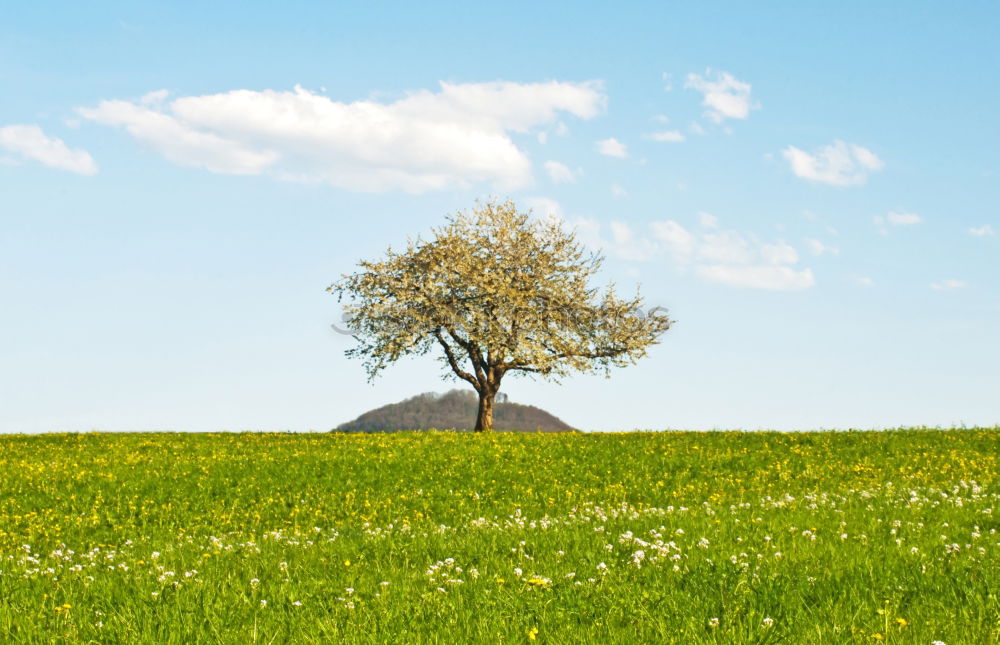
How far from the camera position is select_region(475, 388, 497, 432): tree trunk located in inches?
1593

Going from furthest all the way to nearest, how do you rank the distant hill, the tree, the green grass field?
the distant hill
the tree
the green grass field

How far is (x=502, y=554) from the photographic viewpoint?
1018cm

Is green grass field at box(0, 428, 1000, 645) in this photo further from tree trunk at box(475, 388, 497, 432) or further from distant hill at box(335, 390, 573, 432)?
distant hill at box(335, 390, 573, 432)

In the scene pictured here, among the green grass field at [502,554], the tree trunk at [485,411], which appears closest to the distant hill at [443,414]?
the tree trunk at [485,411]

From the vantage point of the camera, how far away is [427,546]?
1096 cm

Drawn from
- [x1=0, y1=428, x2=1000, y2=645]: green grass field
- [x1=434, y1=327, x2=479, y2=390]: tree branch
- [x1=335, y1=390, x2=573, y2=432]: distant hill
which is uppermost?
[x1=434, y1=327, x2=479, y2=390]: tree branch

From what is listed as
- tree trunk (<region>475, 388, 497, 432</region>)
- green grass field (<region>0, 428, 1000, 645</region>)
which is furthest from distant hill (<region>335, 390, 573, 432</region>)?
green grass field (<region>0, 428, 1000, 645</region>)

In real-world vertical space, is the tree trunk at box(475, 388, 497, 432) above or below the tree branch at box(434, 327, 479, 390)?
below

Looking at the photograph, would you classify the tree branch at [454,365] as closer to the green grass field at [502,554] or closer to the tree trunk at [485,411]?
the tree trunk at [485,411]

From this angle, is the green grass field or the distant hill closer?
the green grass field

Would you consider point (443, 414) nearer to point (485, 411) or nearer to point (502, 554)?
point (485, 411)

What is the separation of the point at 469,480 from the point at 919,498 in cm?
1072

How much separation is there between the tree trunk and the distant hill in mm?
15654

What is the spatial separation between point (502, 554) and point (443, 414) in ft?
175
